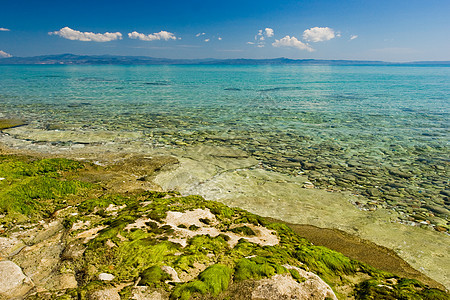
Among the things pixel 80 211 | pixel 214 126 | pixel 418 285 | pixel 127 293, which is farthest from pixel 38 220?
pixel 214 126

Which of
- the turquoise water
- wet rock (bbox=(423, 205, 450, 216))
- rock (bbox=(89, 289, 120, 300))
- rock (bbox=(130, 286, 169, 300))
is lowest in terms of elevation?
wet rock (bbox=(423, 205, 450, 216))

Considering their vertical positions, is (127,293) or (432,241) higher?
(127,293)

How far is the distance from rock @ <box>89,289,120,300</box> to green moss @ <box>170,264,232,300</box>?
0.79m

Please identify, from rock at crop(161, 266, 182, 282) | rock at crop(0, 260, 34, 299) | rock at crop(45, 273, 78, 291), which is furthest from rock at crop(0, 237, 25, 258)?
rock at crop(161, 266, 182, 282)

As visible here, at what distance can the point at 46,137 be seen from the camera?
16.0 meters

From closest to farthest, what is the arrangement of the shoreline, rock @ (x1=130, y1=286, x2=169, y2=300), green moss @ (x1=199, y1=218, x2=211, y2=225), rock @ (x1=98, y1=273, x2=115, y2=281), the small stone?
rock @ (x1=130, y1=286, x2=169, y2=300)
rock @ (x1=98, y1=273, x2=115, y2=281)
the shoreline
green moss @ (x1=199, y1=218, x2=211, y2=225)
the small stone

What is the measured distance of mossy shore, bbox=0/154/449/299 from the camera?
4.16m

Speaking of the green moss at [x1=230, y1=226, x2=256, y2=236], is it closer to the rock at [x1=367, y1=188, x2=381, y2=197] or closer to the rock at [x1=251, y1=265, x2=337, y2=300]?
the rock at [x1=251, y1=265, x2=337, y2=300]

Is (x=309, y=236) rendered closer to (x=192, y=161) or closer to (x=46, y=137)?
(x=192, y=161)

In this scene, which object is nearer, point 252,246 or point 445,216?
Result: point 252,246

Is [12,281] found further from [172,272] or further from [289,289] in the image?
[289,289]

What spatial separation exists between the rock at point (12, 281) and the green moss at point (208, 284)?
7.34 ft

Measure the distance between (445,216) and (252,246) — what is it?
268 inches

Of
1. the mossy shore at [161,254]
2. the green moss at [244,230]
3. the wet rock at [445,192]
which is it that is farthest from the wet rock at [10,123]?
the wet rock at [445,192]
